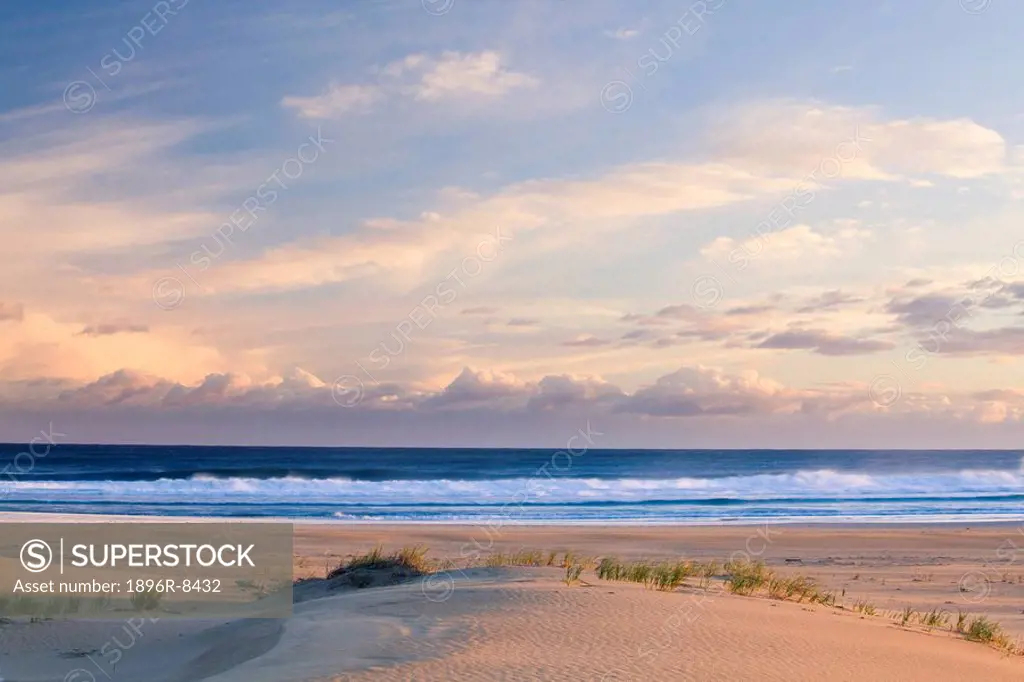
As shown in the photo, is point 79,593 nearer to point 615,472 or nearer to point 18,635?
point 18,635

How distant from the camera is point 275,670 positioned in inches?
280

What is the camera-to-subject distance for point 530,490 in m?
55.1

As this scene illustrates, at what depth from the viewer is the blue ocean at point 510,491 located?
3719cm

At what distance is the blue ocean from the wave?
4.0 inches

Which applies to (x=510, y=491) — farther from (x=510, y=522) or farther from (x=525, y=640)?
(x=525, y=640)

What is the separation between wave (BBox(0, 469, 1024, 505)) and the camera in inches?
1793

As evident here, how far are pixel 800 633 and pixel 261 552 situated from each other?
45.4 ft

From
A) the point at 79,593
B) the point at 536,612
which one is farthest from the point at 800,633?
the point at 79,593

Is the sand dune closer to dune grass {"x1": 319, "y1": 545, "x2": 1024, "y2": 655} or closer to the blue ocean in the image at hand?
dune grass {"x1": 319, "y1": 545, "x2": 1024, "y2": 655}

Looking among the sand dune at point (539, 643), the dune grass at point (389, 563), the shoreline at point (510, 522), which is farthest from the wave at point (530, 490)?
the sand dune at point (539, 643)

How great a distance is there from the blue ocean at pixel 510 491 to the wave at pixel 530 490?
10 cm

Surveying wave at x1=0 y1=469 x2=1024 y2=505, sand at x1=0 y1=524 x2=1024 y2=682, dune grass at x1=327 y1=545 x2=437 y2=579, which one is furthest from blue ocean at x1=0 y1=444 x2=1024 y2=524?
sand at x1=0 y1=524 x2=1024 y2=682

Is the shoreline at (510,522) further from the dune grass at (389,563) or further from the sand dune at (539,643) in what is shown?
the sand dune at (539,643)

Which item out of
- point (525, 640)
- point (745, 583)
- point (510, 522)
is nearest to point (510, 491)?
point (510, 522)
